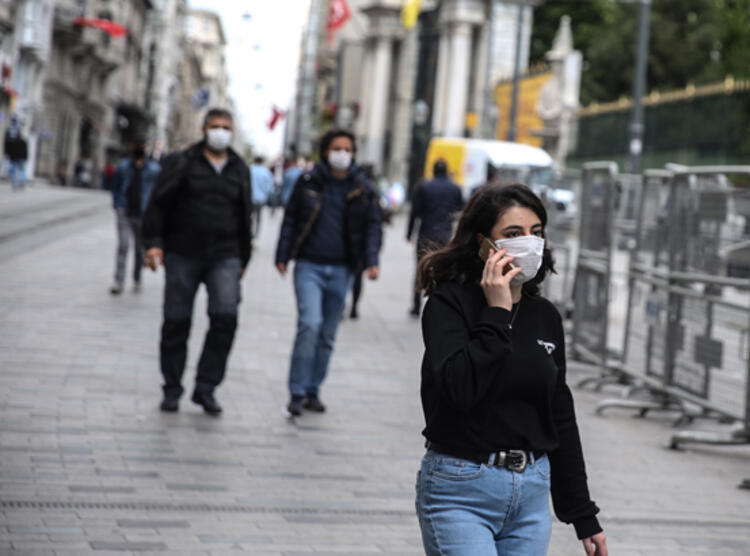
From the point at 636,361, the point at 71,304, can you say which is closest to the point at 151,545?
the point at 636,361

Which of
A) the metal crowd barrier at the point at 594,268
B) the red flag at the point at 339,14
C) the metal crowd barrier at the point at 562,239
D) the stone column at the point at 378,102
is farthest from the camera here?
the stone column at the point at 378,102

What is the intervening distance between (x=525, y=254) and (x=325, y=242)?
5499 millimetres

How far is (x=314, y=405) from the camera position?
900cm

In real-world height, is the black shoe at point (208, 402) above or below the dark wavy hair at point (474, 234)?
below

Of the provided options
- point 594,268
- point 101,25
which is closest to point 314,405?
point 594,268

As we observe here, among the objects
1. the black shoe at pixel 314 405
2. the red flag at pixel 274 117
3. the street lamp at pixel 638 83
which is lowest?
the black shoe at pixel 314 405

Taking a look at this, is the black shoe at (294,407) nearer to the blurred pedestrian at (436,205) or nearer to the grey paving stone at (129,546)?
the grey paving stone at (129,546)

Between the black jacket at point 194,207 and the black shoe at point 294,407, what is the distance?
1.00 m

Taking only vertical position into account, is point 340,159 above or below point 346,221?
above

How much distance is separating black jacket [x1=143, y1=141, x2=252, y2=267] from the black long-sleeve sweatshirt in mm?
5112

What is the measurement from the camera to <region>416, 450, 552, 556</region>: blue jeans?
10.6ft

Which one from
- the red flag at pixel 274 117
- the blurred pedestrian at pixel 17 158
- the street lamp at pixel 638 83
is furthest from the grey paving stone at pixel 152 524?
the red flag at pixel 274 117

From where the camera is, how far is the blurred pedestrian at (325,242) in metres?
8.73

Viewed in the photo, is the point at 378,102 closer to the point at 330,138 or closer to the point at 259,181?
the point at 259,181
